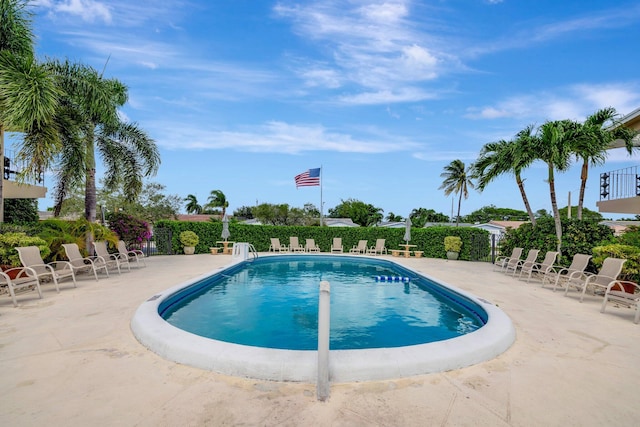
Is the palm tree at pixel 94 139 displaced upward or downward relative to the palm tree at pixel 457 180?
downward

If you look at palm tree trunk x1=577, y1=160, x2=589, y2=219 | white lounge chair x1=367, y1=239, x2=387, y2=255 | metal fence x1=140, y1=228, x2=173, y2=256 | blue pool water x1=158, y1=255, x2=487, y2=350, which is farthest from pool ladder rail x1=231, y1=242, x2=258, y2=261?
palm tree trunk x1=577, y1=160, x2=589, y2=219

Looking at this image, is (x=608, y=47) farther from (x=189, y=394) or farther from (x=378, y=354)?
(x=189, y=394)

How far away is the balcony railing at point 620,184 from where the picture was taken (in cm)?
1480

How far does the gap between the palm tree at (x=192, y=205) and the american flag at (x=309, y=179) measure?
5513cm

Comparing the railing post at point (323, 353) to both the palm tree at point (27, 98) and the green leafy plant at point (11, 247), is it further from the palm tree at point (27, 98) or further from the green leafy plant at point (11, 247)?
the palm tree at point (27, 98)

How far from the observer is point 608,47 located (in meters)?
12.3

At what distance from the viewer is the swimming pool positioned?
3.38 metres

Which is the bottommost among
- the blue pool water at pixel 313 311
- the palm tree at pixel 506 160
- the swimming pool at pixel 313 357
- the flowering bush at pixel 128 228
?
the blue pool water at pixel 313 311

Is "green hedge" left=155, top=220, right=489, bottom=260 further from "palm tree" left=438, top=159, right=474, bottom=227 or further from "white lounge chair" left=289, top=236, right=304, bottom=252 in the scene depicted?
"palm tree" left=438, top=159, right=474, bottom=227

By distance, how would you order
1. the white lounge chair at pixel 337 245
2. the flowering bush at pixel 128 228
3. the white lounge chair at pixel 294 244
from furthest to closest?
the white lounge chair at pixel 337 245
the white lounge chair at pixel 294 244
the flowering bush at pixel 128 228

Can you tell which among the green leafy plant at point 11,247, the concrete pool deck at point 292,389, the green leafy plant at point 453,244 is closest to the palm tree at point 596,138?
the green leafy plant at point 453,244

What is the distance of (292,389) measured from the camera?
3.19m

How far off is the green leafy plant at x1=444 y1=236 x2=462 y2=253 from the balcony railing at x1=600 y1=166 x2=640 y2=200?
6.75 m

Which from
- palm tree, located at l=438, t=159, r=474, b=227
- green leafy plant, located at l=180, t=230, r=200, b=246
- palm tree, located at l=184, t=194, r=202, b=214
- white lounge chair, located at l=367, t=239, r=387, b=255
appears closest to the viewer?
green leafy plant, located at l=180, t=230, r=200, b=246
